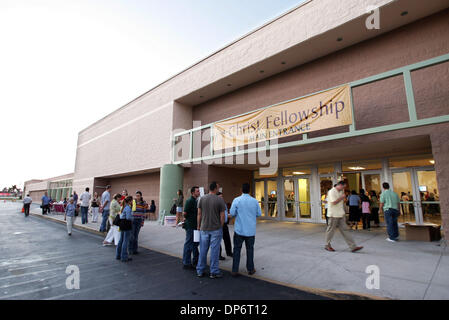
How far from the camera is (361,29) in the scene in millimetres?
7980

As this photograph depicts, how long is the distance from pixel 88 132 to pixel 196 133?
53.9 ft

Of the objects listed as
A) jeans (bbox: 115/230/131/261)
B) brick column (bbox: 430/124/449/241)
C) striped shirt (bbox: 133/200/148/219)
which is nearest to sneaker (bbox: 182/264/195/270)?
jeans (bbox: 115/230/131/261)

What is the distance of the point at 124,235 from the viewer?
5500 mm

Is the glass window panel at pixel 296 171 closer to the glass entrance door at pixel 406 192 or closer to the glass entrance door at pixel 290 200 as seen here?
the glass entrance door at pixel 290 200

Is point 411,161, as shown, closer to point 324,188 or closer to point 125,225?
point 324,188

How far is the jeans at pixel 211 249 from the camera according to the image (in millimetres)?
4246

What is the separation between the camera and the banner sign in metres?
6.96

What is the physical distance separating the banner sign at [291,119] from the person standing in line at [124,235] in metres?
4.99

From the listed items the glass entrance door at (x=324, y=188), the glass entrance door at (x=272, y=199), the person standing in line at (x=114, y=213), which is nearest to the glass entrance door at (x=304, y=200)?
the glass entrance door at (x=324, y=188)

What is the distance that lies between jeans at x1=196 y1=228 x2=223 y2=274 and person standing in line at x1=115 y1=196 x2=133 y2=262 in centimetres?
213

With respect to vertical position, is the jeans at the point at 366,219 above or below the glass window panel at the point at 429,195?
below

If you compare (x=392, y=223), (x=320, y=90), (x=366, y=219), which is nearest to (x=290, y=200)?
(x=366, y=219)
